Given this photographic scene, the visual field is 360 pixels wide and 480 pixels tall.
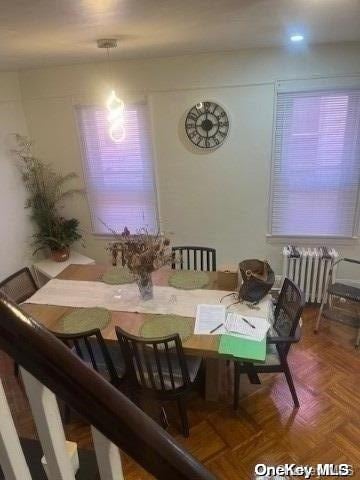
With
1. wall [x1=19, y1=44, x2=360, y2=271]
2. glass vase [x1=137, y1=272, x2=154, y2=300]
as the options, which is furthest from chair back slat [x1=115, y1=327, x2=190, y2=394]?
wall [x1=19, y1=44, x2=360, y2=271]

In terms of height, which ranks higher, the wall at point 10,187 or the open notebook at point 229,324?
the wall at point 10,187

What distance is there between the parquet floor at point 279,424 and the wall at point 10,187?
177 cm

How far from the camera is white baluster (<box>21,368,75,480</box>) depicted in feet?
1.57

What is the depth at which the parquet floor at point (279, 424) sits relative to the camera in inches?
81.0

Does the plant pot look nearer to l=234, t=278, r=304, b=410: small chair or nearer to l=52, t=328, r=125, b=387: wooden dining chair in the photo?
l=52, t=328, r=125, b=387: wooden dining chair

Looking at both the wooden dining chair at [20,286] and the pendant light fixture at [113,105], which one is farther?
the wooden dining chair at [20,286]

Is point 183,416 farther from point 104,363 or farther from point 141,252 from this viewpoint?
point 141,252

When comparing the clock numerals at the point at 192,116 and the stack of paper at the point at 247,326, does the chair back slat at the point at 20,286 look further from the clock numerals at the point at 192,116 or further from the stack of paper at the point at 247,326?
the clock numerals at the point at 192,116

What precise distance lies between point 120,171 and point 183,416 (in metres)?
2.64

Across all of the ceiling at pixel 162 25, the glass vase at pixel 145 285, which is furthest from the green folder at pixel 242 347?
the ceiling at pixel 162 25

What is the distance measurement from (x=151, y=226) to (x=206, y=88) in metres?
1.63

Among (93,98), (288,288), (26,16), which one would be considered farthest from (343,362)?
(93,98)

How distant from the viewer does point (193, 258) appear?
3.29 meters

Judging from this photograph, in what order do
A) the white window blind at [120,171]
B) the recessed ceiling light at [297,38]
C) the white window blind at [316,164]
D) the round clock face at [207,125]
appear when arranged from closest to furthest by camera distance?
1. the recessed ceiling light at [297,38]
2. the white window blind at [316,164]
3. the round clock face at [207,125]
4. the white window blind at [120,171]
